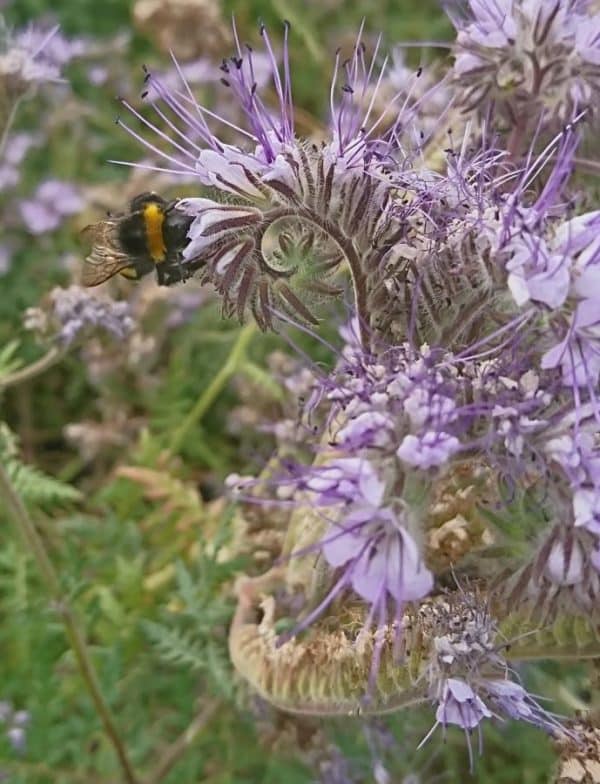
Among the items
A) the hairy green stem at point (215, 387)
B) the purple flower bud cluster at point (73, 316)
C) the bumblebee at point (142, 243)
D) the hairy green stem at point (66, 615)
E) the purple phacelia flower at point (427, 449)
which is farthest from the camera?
the hairy green stem at point (215, 387)

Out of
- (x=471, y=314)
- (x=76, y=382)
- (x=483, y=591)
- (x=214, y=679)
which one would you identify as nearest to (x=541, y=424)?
(x=471, y=314)

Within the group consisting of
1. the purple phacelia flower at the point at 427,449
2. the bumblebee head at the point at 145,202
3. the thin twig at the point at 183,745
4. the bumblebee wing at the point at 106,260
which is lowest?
Answer: the thin twig at the point at 183,745

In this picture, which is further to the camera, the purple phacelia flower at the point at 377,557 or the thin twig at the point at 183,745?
the thin twig at the point at 183,745

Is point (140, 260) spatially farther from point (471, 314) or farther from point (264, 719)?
point (264, 719)

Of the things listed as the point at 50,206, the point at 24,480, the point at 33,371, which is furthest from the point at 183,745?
the point at 50,206

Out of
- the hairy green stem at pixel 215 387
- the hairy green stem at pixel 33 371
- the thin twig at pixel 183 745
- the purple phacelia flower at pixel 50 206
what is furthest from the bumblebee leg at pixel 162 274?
the purple phacelia flower at pixel 50 206

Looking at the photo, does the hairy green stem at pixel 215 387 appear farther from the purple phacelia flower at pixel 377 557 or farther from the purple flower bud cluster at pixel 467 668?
the purple phacelia flower at pixel 377 557

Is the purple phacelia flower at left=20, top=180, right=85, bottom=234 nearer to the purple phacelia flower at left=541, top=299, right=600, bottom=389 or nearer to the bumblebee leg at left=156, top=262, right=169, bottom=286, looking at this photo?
the bumblebee leg at left=156, top=262, right=169, bottom=286

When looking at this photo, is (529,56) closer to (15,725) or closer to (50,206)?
(15,725)
